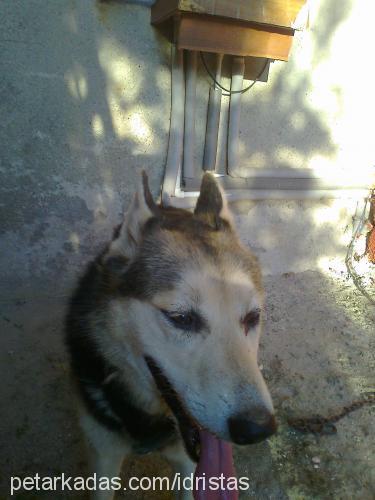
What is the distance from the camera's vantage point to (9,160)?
11.0 feet

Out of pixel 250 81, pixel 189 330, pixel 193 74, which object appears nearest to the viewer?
pixel 189 330

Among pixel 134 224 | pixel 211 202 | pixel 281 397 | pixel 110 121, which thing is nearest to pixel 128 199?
pixel 110 121

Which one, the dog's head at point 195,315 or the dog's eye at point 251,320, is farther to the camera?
the dog's eye at point 251,320

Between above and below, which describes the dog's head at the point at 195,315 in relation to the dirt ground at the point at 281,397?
above

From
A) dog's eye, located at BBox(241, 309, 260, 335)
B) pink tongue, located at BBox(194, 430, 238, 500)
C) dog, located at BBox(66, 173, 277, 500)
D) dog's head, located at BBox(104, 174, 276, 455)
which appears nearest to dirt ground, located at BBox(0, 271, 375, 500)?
dog, located at BBox(66, 173, 277, 500)

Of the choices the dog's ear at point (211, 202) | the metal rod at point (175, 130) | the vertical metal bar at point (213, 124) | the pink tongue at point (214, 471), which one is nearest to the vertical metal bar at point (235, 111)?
the vertical metal bar at point (213, 124)

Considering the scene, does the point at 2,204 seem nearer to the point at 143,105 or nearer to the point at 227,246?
the point at 143,105

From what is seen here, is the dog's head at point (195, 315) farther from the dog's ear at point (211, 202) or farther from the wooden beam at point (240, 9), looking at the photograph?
the wooden beam at point (240, 9)

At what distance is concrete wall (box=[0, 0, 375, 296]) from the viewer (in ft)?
10.7

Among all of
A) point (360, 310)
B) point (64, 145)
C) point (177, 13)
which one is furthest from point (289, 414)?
point (177, 13)

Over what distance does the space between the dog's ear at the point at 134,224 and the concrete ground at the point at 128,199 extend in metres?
1.48

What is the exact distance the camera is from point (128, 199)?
389cm

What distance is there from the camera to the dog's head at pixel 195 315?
166cm

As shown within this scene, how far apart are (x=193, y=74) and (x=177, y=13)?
1.96ft
